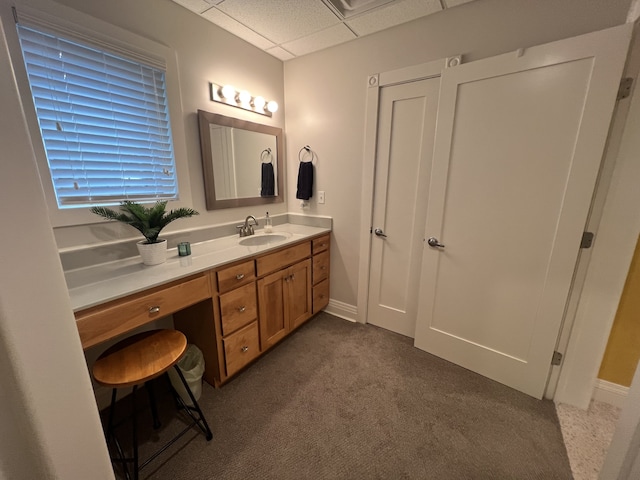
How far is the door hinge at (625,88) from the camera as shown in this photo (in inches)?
50.1

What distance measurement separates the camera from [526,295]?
1.63m

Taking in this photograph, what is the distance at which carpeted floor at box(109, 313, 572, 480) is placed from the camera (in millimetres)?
1264

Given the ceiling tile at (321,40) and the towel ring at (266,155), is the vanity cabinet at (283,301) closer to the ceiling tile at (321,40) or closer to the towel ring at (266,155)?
the towel ring at (266,155)

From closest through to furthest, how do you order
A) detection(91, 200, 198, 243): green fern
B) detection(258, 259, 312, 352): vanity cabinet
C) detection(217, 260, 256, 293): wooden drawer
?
detection(91, 200, 198, 243): green fern
detection(217, 260, 256, 293): wooden drawer
detection(258, 259, 312, 352): vanity cabinet

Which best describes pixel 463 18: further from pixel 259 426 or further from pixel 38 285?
pixel 259 426

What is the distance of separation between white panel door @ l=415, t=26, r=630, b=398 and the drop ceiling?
53cm

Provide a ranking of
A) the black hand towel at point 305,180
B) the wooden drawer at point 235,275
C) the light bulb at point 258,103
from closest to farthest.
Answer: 1. the wooden drawer at point 235,275
2. the light bulb at point 258,103
3. the black hand towel at point 305,180

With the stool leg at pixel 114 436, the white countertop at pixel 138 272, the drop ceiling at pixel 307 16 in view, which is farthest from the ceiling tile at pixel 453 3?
the stool leg at pixel 114 436

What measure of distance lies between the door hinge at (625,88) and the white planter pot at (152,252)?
2522 millimetres

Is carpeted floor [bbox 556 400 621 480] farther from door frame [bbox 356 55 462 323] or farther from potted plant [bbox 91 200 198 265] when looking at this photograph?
potted plant [bbox 91 200 198 265]

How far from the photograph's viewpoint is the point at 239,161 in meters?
2.16

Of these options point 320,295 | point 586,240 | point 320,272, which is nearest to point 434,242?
point 586,240

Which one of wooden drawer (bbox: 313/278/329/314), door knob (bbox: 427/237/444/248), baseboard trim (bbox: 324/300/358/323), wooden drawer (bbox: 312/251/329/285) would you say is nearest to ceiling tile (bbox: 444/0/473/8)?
door knob (bbox: 427/237/444/248)

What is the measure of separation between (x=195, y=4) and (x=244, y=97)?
59 centimetres
